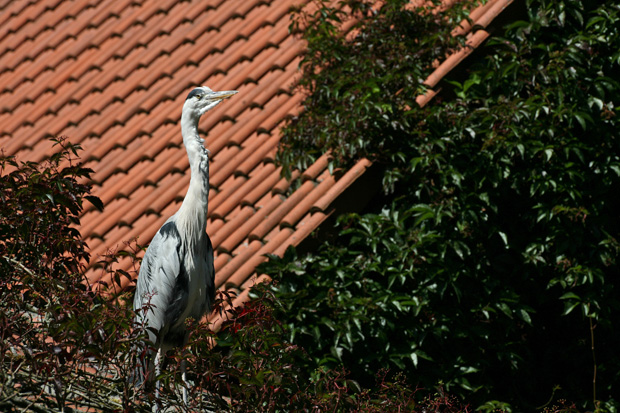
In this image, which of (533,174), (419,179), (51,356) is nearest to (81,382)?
(51,356)

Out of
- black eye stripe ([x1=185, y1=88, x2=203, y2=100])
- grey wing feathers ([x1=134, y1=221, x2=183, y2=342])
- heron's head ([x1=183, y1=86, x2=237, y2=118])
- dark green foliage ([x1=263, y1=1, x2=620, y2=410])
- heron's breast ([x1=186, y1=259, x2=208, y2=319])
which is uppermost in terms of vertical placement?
black eye stripe ([x1=185, y1=88, x2=203, y2=100])

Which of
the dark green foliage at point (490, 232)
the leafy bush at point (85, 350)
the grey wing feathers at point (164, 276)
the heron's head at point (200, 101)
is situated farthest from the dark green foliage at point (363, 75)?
the leafy bush at point (85, 350)

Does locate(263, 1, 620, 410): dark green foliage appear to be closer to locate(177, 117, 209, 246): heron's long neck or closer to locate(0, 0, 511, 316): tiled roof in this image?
locate(0, 0, 511, 316): tiled roof

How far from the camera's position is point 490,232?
562 centimetres

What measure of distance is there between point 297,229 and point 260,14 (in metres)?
2.84

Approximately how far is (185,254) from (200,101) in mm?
862

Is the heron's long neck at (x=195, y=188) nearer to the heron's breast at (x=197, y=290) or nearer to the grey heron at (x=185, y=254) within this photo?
the grey heron at (x=185, y=254)

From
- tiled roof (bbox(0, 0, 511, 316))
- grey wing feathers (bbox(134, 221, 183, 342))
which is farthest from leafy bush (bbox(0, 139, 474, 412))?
tiled roof (bbox(0, 0, 511, 316))

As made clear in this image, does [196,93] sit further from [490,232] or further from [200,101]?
[490,232]

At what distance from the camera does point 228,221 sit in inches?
239

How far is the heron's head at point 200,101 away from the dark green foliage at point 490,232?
4.11ft

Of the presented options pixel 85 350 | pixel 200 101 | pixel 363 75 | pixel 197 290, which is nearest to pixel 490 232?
pixel 363 75

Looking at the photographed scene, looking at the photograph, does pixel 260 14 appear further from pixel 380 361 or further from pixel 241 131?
pixel 380 361

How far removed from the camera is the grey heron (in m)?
4.52
